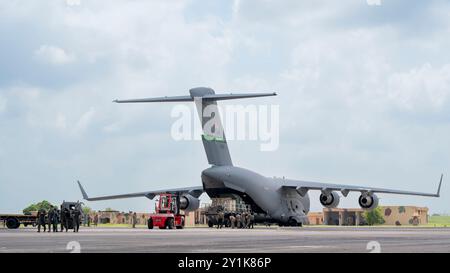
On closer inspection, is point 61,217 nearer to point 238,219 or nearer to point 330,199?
point 238,219

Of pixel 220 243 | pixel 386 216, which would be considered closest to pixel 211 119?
pixel 220 243

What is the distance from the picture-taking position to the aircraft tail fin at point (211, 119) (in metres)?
68.0

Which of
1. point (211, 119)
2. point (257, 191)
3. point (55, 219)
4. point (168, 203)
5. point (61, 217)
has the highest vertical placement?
point (211, 119)

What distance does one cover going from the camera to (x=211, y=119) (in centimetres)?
7112

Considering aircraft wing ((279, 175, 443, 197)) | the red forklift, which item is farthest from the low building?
the red forklift

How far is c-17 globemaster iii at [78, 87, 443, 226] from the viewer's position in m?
68.7

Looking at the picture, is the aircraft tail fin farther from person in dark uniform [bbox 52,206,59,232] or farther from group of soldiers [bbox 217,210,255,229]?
person in dark uniform [bbox 52,206,59,232]

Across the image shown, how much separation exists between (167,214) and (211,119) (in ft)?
46.3

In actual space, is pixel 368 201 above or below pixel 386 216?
above

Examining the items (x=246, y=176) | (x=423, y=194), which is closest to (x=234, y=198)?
(x=246, y=176)

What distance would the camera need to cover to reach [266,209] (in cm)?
7300

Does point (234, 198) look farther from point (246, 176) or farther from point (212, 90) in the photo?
point (212, 90)
